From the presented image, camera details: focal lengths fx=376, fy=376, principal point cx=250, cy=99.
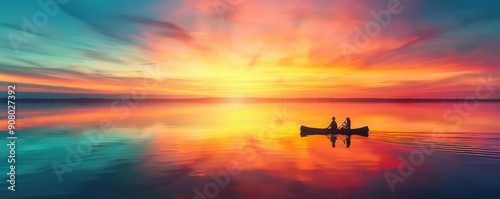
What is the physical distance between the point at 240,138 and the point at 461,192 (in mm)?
29403

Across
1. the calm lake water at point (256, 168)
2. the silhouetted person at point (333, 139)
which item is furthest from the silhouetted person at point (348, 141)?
the silhouetted person at point (333, 139)

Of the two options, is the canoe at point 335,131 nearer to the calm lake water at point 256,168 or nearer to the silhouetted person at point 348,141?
the silhouetted person at point 348,141

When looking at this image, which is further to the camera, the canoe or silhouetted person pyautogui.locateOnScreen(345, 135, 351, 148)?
the canoe

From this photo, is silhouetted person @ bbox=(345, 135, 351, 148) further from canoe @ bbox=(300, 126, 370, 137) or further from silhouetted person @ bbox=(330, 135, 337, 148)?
silhouetted person @ bbox=(330, 135, 337, 148)

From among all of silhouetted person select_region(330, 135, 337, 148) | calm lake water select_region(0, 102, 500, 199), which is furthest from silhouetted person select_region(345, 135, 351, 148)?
silhouetted person select_region(330, 135, 337, 148)

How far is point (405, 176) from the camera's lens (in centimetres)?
2422

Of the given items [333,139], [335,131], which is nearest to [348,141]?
[333,139]

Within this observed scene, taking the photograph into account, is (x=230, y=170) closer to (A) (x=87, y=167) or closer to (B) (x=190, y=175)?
(B) (x=190, y=175)

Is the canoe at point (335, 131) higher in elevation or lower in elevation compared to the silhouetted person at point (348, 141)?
higher

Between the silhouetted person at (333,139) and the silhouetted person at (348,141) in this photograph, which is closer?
the silhouetted person at (348,141)

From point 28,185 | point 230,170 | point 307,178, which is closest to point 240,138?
point 230,170

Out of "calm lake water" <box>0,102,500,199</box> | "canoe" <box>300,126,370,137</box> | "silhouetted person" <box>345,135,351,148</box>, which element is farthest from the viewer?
"canoe" <box>300,126,370,137</box>

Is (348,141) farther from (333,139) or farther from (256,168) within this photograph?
(256,168)

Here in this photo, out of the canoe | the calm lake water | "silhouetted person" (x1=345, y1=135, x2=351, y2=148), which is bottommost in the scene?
the calm lake water
